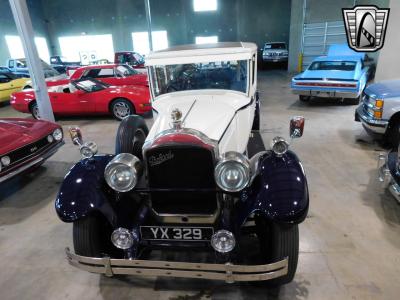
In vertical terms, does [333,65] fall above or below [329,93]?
above

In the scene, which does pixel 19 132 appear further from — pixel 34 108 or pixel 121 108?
pixel 34 108

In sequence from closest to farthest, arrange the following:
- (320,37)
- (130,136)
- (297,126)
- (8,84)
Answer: (297,126), (130,136), (8,84), (320,37)

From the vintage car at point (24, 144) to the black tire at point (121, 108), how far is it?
284cm

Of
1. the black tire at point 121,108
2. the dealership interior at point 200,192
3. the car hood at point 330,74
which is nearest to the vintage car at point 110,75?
the dealership interior at point 200,192

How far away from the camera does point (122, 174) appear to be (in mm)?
2289

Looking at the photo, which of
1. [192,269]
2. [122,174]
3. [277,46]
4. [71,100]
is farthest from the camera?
[277,46]

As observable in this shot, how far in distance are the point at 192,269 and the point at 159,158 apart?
0.83 meters

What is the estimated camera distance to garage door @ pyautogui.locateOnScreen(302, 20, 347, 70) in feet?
47.9

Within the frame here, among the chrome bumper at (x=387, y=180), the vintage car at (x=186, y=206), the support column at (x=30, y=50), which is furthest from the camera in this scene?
the support column at (x=30, y=50)

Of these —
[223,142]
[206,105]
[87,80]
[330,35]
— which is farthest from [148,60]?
[330,35]

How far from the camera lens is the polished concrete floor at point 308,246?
251cm

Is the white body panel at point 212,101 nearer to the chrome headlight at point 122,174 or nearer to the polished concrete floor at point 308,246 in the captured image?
the chrome headlight at point 122,174

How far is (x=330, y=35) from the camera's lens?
14.7m

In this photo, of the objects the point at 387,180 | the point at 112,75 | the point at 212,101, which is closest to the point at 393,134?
the point at 387,180
